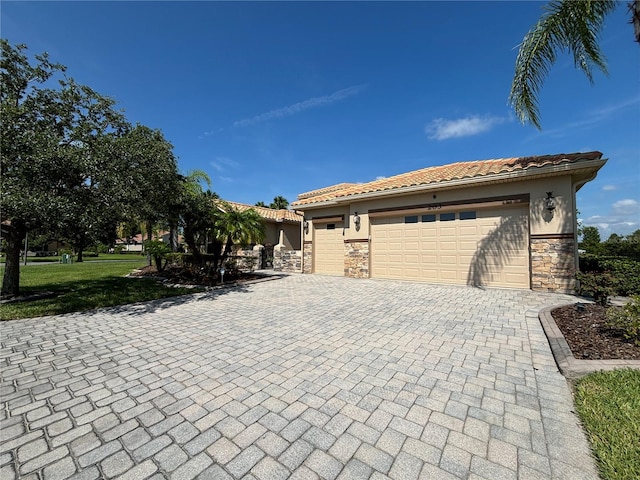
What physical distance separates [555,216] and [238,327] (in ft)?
32.4

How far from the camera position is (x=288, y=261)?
15.3 meters

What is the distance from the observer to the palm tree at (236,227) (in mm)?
10820

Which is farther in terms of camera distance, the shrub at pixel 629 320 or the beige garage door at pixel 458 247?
the beige garage door at pixel 458 247

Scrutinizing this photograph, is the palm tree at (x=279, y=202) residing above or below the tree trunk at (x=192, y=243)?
above

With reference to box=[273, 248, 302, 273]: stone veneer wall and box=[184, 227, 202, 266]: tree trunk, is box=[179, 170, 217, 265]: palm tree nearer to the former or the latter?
box=[184, 227, 202, 266]: tree trunk

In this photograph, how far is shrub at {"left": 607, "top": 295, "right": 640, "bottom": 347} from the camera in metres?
3.92

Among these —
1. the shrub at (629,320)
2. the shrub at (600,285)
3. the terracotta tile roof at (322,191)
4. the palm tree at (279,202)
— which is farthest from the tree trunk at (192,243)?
the palm tree at (279,202)

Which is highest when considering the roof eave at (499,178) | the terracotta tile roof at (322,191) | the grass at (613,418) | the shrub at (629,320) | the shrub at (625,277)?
the terracotta tile roof at (322,191)

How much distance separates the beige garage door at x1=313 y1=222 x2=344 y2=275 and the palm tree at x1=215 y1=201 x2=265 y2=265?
3614 mm

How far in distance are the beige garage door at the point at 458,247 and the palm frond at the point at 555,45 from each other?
11.4 ft

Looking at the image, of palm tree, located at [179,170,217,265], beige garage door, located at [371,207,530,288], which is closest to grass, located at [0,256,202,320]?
palm tree, located at [179,170,217,265]

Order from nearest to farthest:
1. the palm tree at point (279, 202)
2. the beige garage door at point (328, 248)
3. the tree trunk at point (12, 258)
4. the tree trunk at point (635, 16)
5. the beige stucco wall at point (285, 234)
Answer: the tree trunk at point (635, 16)
the tree trunk at point (12, 258)
the beige garage door at point (328, 248)
the beige stucco wall at point (285, 234)
the palm tree at point (279, 202)

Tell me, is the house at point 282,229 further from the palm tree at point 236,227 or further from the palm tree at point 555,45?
the palm tree at point 555,45

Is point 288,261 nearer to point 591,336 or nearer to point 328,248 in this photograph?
point 328,248
